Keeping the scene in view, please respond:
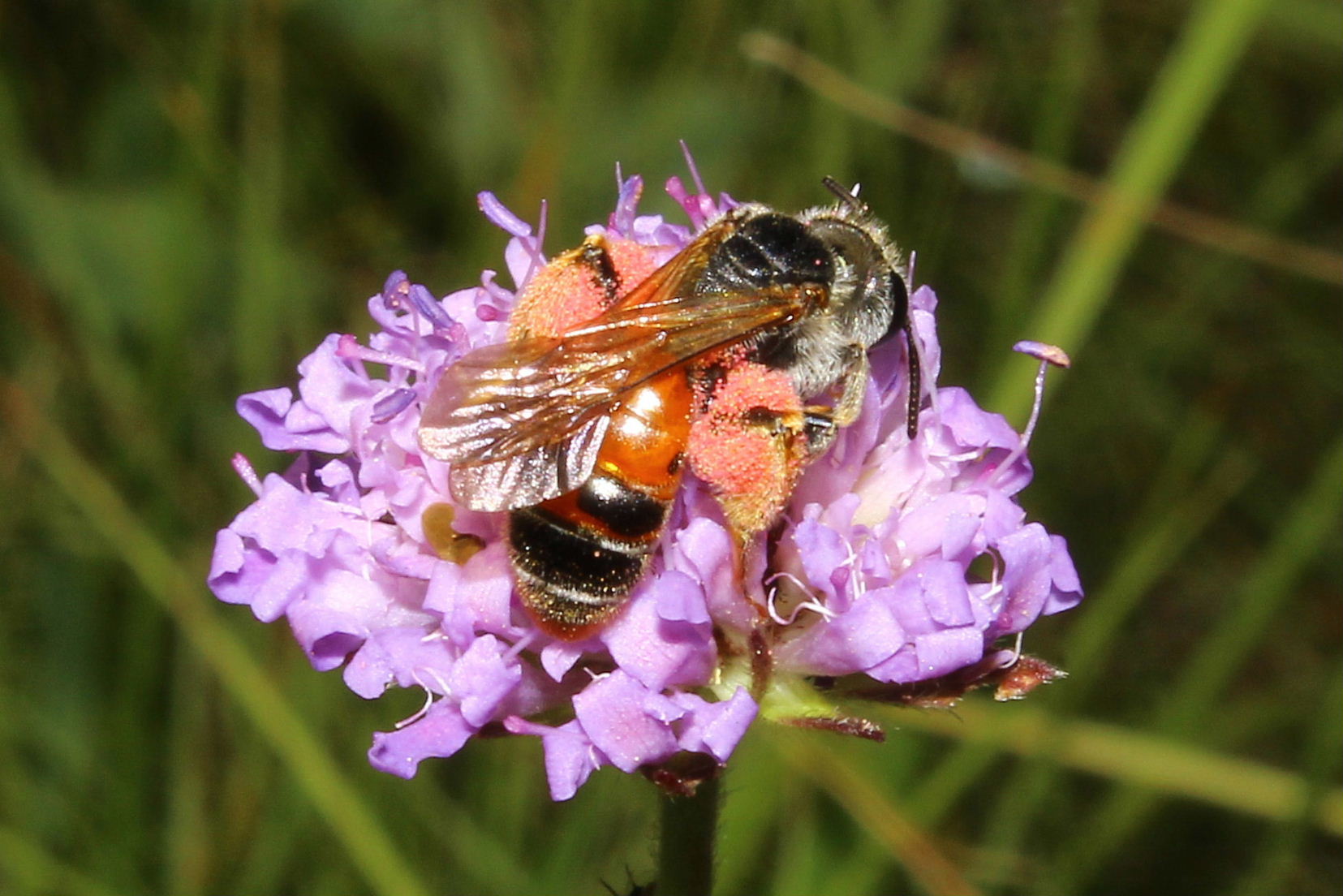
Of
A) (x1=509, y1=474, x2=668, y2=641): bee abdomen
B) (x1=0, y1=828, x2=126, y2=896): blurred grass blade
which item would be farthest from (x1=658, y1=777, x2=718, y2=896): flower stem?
(x1=0, y1=828, x2=126, y2=896): blurred grass blade

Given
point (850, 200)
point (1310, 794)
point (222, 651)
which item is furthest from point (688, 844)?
point (222, 651)

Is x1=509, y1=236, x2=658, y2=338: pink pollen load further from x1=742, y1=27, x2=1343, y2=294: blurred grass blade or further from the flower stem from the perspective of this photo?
x1=742, y1=27, x2=1343, y2=294: blurred grass blade

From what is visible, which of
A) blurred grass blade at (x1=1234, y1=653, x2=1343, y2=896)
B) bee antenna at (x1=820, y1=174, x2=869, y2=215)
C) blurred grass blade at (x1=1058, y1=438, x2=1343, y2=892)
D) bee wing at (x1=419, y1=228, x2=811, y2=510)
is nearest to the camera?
bee wing at (x1=419, y1=228, x2=811, y2=510)

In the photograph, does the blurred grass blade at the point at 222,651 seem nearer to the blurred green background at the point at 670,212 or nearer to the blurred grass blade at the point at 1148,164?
the blurred green background at the point at 670,212

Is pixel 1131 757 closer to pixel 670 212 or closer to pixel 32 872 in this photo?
pixel 670 212

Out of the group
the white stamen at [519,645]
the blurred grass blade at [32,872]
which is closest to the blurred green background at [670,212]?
the blurred grass blade at [32,872]

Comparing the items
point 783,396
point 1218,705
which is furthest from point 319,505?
point 1218,705
